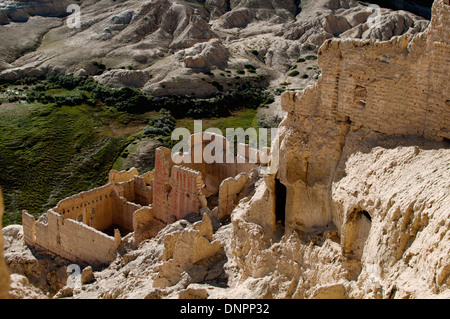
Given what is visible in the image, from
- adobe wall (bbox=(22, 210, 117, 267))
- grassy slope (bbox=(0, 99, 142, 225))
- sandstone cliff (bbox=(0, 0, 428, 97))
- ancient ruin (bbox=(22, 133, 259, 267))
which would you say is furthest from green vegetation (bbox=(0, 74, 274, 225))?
ancient ruin (bbox=(22, 133, 259, 267))

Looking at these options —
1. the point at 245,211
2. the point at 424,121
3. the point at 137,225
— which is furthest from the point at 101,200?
the point at 424,121

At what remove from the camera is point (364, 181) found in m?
13.2

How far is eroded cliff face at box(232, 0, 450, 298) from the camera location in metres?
11.0

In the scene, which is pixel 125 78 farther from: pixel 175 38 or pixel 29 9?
pixel 29 9

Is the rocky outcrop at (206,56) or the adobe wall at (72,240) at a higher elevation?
the rocky outcrop at (206,56)

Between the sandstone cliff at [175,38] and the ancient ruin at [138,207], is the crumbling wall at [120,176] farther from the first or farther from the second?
the sandstone cliff at [175,38]

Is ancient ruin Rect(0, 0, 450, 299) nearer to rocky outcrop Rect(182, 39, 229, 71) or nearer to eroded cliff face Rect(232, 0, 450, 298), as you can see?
eroded cliff face Rect(232, 0, 450, 298)

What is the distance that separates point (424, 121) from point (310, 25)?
7408 cm

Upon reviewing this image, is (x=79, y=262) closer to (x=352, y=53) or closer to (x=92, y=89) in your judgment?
(x=352, y=53)

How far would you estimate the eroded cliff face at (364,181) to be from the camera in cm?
1100

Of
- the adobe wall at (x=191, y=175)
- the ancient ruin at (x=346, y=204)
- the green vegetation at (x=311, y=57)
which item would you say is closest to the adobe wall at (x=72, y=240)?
the ancient ruin at (x=346, y=204)

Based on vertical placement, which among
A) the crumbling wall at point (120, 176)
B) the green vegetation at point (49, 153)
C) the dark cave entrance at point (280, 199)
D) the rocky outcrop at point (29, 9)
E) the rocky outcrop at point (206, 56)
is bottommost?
the green vegetation at point (49, 153)

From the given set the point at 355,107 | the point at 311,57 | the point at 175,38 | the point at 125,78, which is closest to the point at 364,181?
the point at 355,107

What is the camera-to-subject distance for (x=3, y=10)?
7738cm
